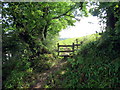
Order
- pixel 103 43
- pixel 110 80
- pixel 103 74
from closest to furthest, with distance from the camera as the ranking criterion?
pixel 110 80, pixel 103 74, pixel 103 43

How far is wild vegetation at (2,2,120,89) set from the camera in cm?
593

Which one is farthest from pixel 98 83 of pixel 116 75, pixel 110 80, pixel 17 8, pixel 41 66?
pixel 17 8

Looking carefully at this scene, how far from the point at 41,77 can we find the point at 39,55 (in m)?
2.88

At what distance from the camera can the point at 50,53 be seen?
37.5 feet

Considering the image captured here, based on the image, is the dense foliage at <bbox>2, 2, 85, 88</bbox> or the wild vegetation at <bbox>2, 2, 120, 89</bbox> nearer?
the wild vegetation at <bbox>2, 2, 120, 89</bbox>

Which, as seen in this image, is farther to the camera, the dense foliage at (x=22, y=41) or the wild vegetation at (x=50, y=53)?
the dense foliage at (x=22, y=41)

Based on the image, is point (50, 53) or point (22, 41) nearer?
point (22, 41)

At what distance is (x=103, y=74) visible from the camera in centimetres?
586

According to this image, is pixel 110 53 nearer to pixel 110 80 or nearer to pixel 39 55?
pixel 110 80

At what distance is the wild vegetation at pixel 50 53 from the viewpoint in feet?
19.4

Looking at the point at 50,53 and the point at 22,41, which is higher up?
the point at 22,41

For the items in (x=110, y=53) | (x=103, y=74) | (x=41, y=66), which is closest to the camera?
(x=103, y=74)

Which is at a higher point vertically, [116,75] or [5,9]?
[5,9]

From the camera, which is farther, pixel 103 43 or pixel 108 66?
pixel 103 43
